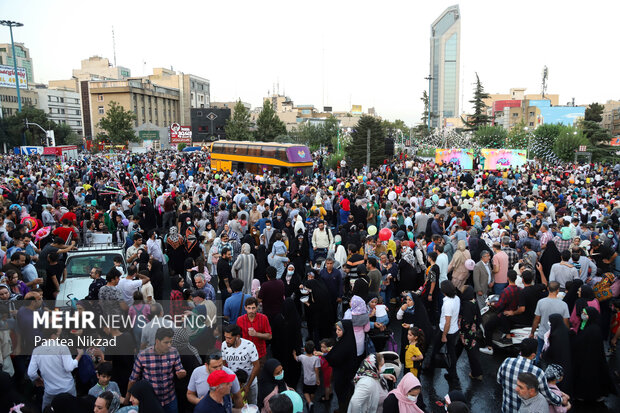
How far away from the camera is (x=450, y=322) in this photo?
222 inches

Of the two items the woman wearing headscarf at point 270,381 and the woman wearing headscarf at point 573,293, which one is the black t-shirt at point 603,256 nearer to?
the woman wearing headscarf at point 573,293

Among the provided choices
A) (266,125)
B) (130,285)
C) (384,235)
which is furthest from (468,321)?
(266,125)

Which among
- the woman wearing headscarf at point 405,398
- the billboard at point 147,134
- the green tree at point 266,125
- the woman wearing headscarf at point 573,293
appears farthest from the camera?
the billboard at point 147,134

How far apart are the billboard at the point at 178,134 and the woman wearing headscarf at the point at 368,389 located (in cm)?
6343

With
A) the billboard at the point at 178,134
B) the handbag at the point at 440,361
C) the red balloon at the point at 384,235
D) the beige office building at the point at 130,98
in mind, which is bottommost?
the handbag at the point at 440,361

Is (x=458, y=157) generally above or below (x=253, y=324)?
above

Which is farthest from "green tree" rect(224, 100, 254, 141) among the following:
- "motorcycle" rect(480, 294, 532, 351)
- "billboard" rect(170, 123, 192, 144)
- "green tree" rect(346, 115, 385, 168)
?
"motorcycle" rect(480, 294, 532, 351)

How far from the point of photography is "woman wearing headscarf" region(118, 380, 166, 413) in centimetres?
386

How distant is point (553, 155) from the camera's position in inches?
1506

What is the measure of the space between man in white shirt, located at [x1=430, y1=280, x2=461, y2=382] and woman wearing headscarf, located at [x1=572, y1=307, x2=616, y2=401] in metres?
1.41

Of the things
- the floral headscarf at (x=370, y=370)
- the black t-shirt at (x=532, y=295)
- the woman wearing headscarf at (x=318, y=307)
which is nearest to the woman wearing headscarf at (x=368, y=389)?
the floral headscarf at (x=370, y=370)

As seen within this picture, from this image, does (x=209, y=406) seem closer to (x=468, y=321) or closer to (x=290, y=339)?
(x=290, y=339)

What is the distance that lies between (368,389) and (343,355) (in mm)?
811

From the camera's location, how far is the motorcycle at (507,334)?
6574 mm
